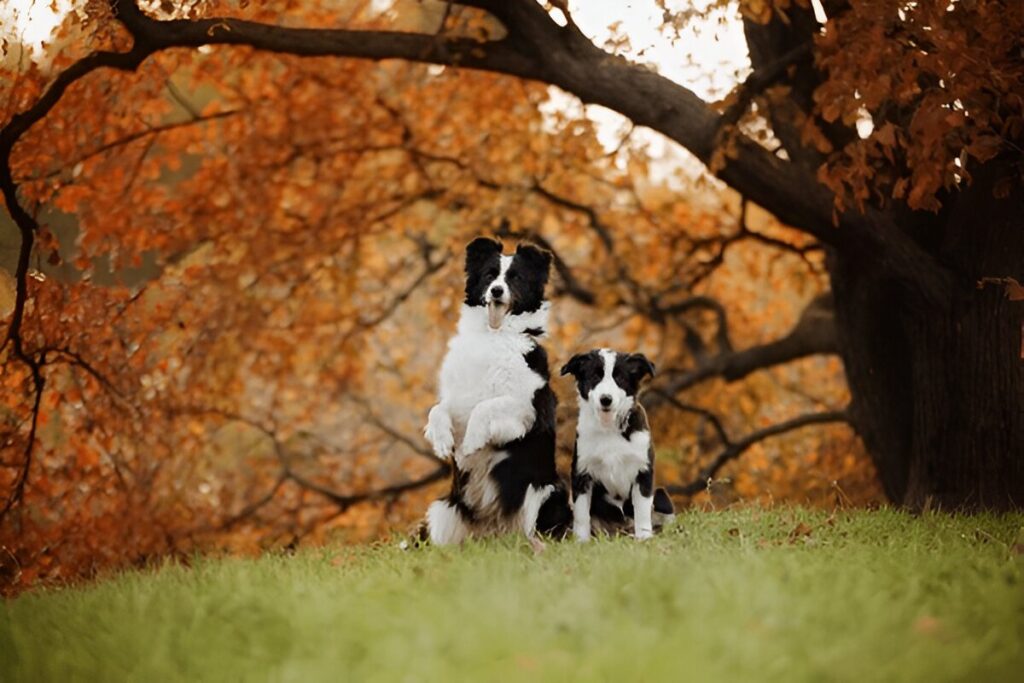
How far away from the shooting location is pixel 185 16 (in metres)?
9.75

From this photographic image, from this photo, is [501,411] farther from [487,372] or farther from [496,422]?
[487,372]

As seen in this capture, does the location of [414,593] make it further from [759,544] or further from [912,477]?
[912,477]

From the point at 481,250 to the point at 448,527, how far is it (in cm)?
181

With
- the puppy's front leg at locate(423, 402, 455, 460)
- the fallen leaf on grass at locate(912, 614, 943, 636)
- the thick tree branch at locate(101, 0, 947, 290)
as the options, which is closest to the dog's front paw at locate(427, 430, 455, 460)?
the puppy's front leg at locate(423, 402, 455, 460)

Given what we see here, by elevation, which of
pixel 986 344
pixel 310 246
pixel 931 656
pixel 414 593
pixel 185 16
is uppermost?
pixel 185 16

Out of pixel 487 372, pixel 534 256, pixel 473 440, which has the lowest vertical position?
pixel 473 440

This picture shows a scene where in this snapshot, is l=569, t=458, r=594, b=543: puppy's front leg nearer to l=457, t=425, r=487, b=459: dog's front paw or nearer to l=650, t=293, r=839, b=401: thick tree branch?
l=457, t=425, r=487, b=459: dog's front paw

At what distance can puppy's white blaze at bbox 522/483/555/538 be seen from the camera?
689cm

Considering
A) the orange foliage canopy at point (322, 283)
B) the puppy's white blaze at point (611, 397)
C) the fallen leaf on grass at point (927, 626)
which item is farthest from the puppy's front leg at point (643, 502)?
the orange foliage canopy at point (322, 283)

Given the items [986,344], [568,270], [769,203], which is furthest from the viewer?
[568,270]

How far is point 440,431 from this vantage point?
6773 mm

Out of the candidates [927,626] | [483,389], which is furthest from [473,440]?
[927,626]

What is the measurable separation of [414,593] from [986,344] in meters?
5.68

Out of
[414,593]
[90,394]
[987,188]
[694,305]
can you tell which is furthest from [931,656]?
[694,305]
